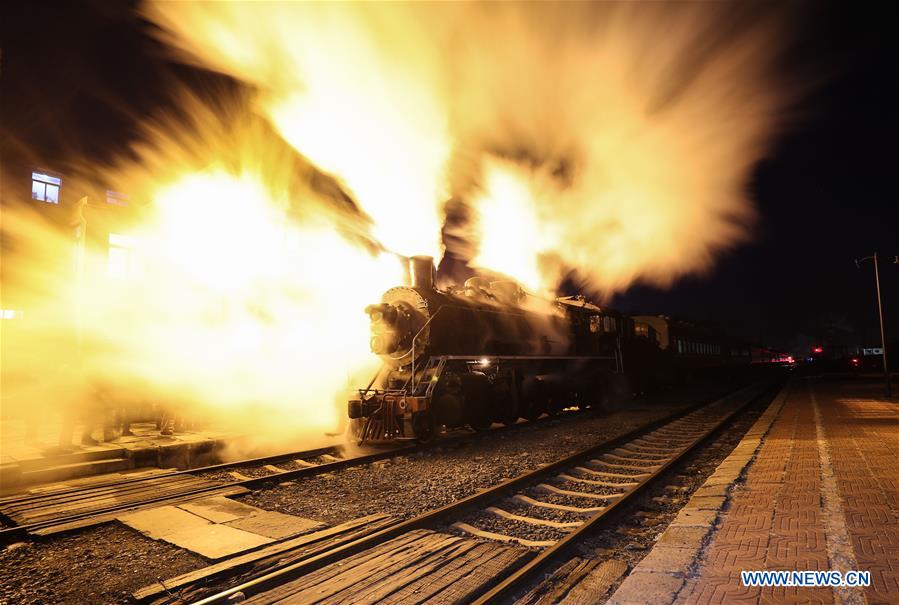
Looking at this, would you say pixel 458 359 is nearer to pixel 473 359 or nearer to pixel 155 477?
pixel 473 359

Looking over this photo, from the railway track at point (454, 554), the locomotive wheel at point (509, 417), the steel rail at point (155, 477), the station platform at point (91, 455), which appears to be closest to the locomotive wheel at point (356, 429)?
the steel rail at point (155, 477)

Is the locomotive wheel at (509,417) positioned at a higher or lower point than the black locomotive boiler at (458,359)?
lower

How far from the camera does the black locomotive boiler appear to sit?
1034cm

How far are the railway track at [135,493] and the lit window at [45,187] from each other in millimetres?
22503

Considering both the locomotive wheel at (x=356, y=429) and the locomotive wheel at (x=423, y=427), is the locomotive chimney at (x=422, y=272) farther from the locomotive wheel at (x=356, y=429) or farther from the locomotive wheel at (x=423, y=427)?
the locomotive wheel at (x=356, y=429)

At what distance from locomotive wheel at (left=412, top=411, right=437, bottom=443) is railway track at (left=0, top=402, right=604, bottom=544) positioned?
63 cm

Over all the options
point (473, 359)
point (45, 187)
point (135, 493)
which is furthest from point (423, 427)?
point (45, 187)

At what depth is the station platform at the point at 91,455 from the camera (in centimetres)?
773

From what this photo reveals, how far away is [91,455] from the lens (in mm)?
8695

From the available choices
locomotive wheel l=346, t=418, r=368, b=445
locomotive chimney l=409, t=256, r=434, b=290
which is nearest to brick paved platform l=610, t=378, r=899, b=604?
locomotive wheel l=346, t=418, r=368, b=445

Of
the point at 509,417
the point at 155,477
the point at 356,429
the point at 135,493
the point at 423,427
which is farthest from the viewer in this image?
the point at 509,417

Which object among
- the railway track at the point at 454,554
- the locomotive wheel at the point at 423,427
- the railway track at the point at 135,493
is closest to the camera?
the railway track at the point at 454,554

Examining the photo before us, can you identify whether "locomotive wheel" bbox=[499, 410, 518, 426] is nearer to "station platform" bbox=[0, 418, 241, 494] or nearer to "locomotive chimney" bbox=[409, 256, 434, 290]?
"locomotive chimney" bbox=[409, 256, 434, 290]

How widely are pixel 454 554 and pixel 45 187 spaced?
91.6ft
